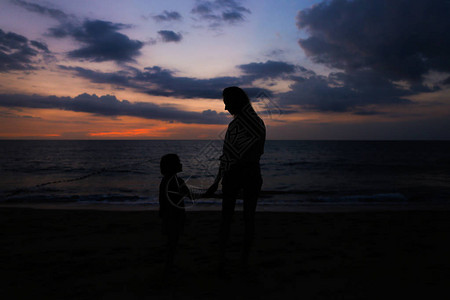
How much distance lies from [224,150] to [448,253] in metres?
3.51

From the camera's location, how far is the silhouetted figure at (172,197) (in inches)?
110

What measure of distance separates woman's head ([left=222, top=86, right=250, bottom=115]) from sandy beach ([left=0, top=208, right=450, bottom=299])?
5.85ft

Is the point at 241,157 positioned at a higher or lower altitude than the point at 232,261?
higher

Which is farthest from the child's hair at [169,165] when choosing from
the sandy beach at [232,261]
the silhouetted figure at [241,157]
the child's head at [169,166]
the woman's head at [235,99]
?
the sandy beach at [232,261]

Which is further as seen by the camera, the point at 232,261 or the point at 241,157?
the point at 232,261

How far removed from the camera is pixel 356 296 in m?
2.54

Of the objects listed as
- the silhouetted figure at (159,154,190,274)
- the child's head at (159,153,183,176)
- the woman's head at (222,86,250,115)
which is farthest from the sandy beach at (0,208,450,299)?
the woman's head at (222,86,250,115)

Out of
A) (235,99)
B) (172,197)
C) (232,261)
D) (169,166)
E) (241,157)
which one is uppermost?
(235,99)

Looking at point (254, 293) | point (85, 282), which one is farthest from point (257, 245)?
point (85, 282)

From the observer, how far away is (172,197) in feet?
9.16

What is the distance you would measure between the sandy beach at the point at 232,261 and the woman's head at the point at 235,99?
178 cm

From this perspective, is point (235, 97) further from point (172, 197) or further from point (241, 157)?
point (172, 197)

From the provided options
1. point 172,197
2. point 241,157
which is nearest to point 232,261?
point 172,197

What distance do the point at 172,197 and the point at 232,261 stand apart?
1365mm
